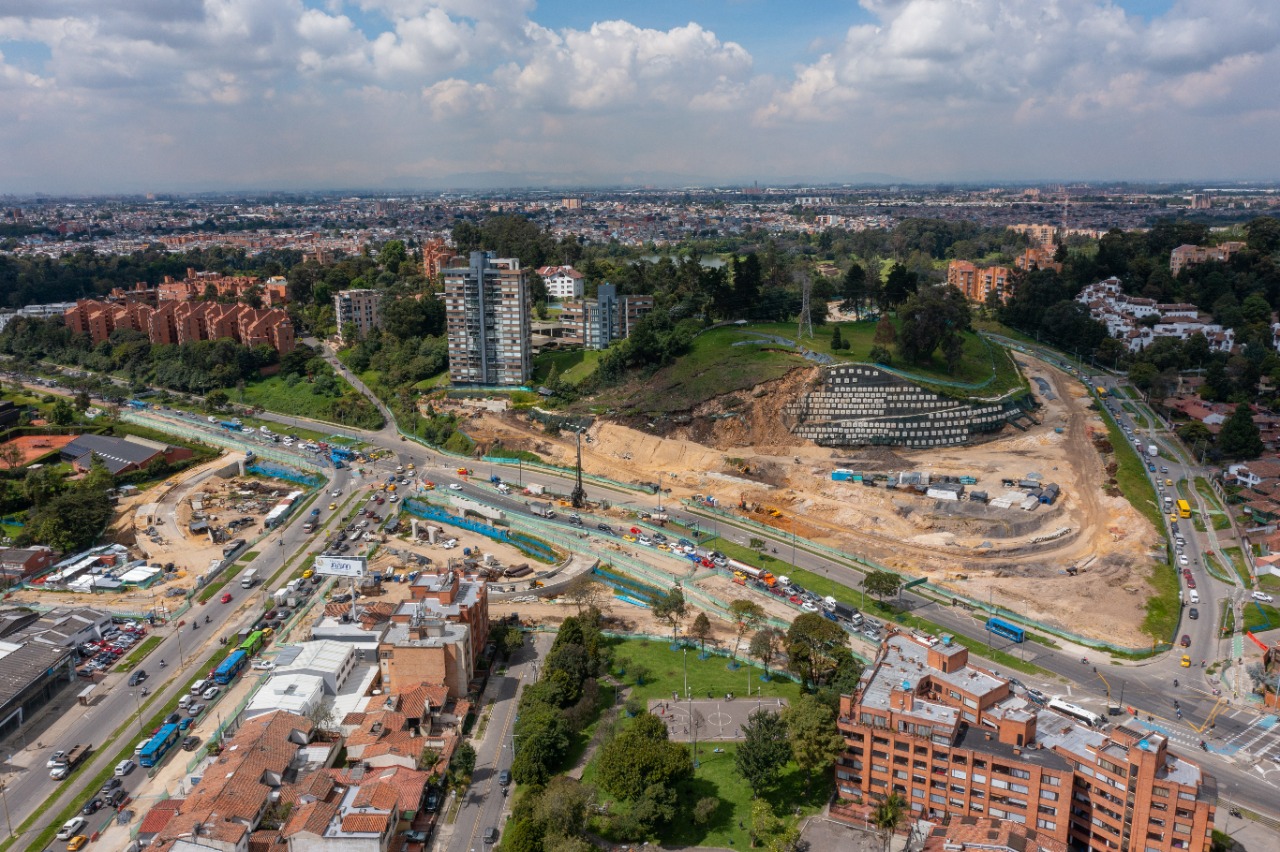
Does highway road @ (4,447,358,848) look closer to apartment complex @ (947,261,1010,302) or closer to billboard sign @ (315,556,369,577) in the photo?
billboard sign @ (315,556,369,577)

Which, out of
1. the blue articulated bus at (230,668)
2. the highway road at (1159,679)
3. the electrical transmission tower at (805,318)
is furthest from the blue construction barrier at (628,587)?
the electrical transmission tower at (805,318)

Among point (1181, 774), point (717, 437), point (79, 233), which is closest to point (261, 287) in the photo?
point (717, 437)

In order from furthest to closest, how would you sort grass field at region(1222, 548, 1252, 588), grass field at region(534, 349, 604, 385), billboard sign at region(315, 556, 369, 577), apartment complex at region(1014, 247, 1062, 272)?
1. apartment complex at region(1014, 247, 1062, 272)
2. grass field at region(534, 349, 604, 385)
3. billboard sign at region(315, 556, 369, 577)
4. grass field at region(1222, 548, 1252, 588)

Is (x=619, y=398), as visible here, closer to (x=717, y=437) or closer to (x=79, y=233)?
(x=717, y=437)

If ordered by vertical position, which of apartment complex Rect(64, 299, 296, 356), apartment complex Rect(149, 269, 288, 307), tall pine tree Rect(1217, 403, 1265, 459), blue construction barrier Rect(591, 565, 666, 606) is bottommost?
blue construction barrier Rect(591, 565, 666, 606)

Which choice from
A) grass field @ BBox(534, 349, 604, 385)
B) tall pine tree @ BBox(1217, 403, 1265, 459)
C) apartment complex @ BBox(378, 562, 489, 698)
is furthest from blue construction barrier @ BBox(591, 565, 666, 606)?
tall pine tree @ BBox(1217, 403, 1265, 459)

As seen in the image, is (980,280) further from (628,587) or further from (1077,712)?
(1077,712)

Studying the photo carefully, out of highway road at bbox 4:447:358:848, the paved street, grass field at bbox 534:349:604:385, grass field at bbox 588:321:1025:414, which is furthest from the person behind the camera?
grass field at bbox 534:349:604:385

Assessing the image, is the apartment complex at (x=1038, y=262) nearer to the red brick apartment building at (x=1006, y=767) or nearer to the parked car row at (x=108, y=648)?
the red brick apartment building at (x=1006, y=767)
